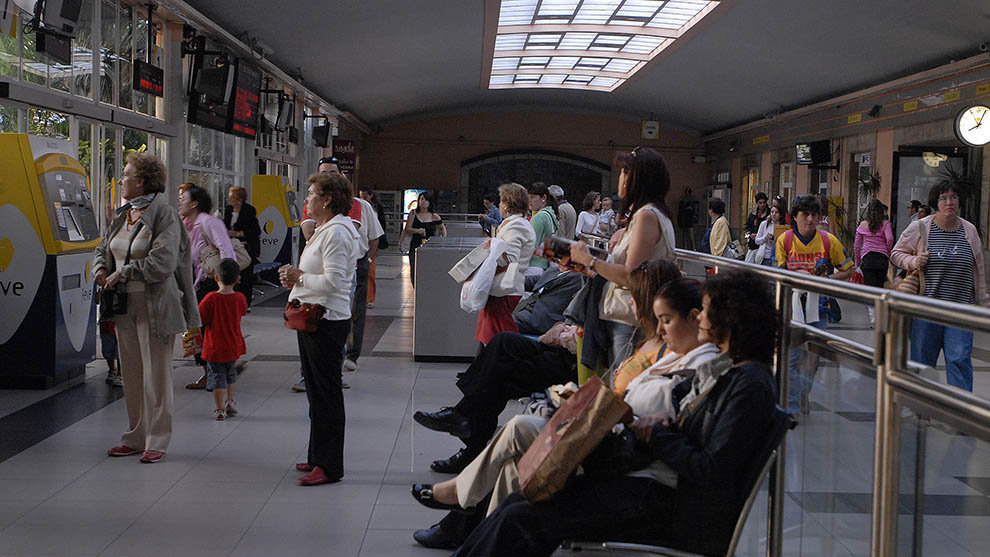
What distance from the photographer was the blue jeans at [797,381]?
8.86 feet

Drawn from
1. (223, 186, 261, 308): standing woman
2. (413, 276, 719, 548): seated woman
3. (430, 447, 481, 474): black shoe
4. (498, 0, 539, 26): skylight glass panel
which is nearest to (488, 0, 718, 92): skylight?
(498, 0, 539, 26): skylight glass panel

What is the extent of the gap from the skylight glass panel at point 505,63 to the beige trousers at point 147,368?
18.1 meters

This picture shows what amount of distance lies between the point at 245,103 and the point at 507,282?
9171mm

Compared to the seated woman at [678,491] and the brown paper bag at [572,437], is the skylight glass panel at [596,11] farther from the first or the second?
the brown paper bag at [572,437]

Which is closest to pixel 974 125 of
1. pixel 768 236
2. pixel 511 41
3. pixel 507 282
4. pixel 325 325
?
pixel 768 236

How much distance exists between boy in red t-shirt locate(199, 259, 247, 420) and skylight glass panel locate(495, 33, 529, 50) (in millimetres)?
13401

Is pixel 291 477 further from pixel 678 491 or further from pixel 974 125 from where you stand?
pixel 974 125

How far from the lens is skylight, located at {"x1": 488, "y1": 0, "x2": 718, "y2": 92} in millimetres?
16114

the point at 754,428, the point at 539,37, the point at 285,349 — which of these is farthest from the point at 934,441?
the point at 539,37

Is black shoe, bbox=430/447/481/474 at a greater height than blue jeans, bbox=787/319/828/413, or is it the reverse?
blue jeans, bbox=787/319/828/413

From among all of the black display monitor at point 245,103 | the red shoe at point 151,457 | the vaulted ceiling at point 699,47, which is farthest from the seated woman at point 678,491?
the black display monitor at point 245,103

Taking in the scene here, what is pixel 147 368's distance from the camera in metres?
4.97

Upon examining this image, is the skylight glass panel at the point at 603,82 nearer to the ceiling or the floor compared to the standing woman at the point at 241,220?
nearer to the ceiling

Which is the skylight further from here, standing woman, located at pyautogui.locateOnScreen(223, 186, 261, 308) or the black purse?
the black purse
